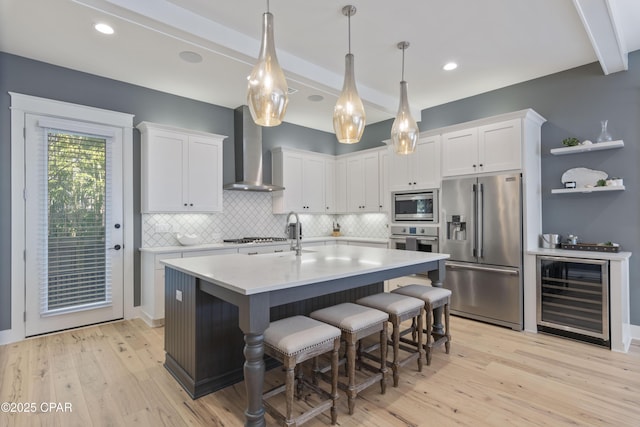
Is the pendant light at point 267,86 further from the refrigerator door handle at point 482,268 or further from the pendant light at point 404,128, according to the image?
the refrigerator door handle at point 482,268

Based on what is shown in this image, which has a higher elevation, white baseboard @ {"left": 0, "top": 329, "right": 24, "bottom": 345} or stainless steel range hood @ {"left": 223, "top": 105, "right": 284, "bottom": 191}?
stainless steel range hood @ {"left": 223, "top": 105, "right": 284, "bottom": 191}

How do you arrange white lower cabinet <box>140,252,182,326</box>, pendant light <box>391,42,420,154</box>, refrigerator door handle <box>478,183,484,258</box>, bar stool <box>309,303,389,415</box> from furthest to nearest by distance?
refrigerator door handle <box>478,183,484,258</box>
white lower cabinet <box>140,252,182,326</box>
pendant light <box>391,42,420,154</box>
bar stool <box>309,303,389,415</box>

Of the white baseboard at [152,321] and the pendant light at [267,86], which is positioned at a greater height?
the pendant light at [267,86]

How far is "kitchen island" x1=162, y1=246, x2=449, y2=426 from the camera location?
1819 mm

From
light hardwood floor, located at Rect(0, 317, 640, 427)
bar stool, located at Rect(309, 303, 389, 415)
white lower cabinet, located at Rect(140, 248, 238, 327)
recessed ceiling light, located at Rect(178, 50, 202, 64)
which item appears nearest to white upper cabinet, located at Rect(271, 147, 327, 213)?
white lower cabinet, located at Rect(140, 248, 238, 327)

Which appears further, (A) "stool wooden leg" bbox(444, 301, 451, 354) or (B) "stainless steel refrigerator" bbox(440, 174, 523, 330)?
(B) "stainless steel refrigerator" bbox(440, 174, 523, 330)

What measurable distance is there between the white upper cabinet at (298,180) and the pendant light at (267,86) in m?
3.35

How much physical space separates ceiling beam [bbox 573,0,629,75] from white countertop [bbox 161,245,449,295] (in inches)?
89.7

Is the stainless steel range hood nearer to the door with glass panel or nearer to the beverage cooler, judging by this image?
the door with glass panel

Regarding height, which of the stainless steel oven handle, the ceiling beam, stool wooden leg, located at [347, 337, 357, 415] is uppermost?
the ceiling beam

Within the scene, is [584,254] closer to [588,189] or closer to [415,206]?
[588,189]

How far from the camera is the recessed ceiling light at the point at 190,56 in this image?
333cm

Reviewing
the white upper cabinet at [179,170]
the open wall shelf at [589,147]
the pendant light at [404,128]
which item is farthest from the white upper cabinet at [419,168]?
the white upper cabinet at [179,170]

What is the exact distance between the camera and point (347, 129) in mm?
2555
